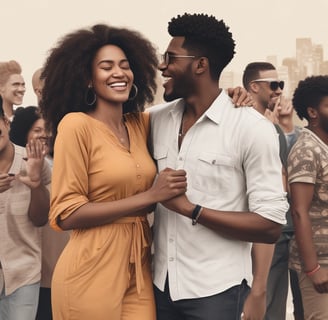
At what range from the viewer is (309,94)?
5.17m

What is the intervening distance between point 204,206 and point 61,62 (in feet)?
2.86

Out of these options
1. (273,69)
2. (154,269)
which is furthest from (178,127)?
(273,69)

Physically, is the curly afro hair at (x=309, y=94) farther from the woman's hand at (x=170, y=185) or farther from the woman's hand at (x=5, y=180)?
the woman's hand at (x=170, y=185)

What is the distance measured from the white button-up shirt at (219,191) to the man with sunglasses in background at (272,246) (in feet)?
2.22

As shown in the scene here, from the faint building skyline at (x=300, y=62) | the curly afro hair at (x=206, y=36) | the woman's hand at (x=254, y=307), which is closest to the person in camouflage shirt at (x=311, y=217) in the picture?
the woman's hand at (x=254, y=307)

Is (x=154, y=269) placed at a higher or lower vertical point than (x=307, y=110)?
lower

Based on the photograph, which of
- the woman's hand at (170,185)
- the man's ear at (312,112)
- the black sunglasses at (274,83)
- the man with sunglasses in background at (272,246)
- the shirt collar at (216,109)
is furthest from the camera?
the black sunglasses at (274,83)

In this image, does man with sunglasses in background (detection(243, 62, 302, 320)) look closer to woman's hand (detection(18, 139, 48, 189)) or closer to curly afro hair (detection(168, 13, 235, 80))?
curly afro hair (detection(168, 13, 235, 80))

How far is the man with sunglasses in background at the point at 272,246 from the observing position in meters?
4.21

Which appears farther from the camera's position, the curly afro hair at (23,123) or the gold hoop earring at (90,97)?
the curly afro hair at (23,123)

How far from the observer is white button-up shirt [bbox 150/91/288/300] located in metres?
3.16

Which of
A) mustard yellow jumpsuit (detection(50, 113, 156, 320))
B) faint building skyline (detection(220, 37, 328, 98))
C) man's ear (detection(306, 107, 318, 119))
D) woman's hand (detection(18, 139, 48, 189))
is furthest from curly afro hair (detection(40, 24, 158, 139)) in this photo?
faint building skyline (detection(220, 37, 328, 98))

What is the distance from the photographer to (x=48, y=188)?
4.65 metres

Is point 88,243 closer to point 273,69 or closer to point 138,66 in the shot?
point 138,66
